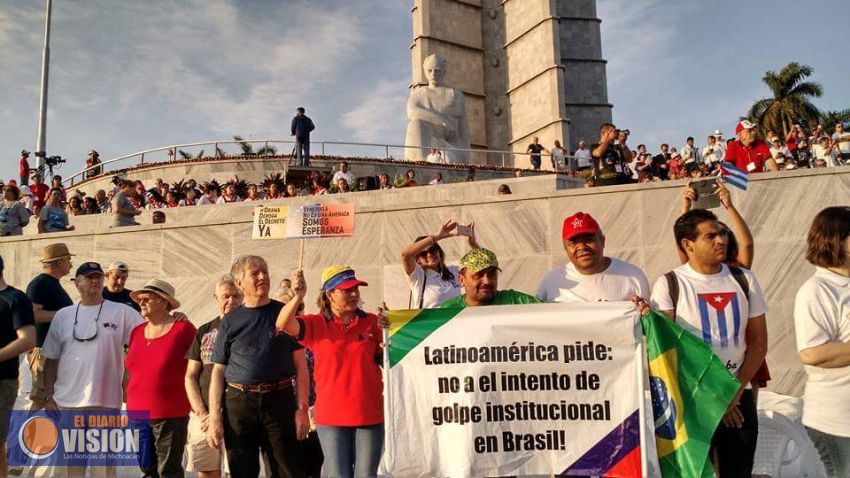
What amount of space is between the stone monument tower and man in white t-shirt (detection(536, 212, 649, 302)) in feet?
89.7

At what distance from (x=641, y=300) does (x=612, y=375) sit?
1.42ft

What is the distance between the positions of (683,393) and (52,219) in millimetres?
11720

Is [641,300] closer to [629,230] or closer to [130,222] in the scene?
[629,230]

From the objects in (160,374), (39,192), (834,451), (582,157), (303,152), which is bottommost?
(834,451)

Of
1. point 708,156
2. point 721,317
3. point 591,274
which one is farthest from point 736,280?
point 708,156

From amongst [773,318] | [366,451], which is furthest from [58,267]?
[773,318]

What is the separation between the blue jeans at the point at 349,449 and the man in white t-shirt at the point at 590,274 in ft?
4.43

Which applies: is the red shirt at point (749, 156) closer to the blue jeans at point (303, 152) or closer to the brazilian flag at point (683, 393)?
the brazilian flag at point (683, 393)

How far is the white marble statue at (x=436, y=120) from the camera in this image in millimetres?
23719

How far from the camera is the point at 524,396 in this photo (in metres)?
3.82

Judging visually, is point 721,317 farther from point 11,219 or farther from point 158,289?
point 11,219

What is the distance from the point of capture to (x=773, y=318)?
8.00 m

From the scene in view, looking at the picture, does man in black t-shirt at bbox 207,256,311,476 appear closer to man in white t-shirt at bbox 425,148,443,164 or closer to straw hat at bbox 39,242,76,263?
straw hat at bbox 39,242,76,263

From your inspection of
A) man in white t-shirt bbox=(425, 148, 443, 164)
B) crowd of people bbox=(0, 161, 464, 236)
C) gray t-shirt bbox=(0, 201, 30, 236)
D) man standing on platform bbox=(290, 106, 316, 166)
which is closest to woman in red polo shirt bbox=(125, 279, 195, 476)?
crowd of people bbox=(0, 161, 464, 236)
